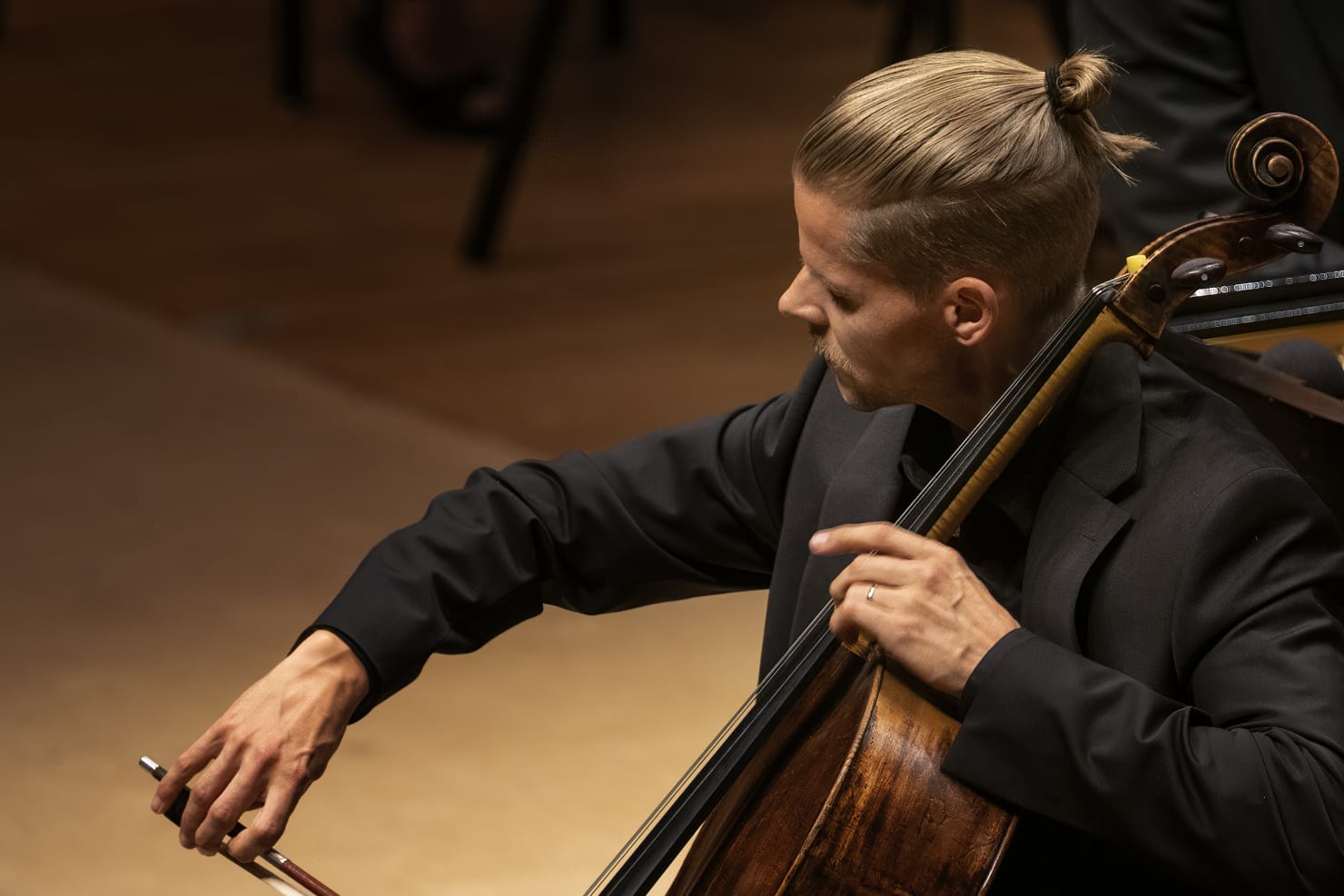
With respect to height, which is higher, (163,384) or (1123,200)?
(1123,200)

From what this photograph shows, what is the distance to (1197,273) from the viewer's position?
4.17ft

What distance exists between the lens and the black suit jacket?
1.17 meters

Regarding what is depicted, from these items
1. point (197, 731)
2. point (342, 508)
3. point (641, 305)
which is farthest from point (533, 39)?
point (197, 731)

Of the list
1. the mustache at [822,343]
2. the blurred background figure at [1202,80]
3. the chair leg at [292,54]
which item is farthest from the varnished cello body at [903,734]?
the chair leg at [292,54]

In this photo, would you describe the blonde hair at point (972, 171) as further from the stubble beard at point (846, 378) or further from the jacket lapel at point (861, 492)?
the jacket lapel at point (861, 492)

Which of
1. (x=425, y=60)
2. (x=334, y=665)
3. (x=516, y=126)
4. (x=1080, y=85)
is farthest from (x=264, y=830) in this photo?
(x=425, y=60)

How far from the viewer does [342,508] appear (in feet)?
10.8

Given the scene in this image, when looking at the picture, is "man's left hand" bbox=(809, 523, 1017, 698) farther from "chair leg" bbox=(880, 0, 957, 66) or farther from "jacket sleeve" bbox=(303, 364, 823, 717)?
→ "chair leg" bbox=(880, 0, 957, 66)

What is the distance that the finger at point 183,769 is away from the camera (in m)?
1.34

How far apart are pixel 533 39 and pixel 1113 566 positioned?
3282 millimetres

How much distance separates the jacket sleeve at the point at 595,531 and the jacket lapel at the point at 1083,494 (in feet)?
0.92

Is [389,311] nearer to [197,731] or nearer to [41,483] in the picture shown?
[41,483]

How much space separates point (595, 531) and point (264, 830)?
1.31 feet

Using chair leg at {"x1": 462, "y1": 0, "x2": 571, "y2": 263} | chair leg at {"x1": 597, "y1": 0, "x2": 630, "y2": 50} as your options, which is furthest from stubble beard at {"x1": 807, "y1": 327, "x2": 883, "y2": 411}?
chair leg at {"x1": 597, "y1": 0, "x2": 630, "y2": 50}
